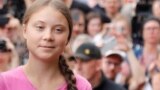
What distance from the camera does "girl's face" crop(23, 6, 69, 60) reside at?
2295 mm

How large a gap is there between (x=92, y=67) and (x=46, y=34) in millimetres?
3394

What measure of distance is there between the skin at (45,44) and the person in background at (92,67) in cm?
304

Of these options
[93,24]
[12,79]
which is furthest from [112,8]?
[12,79]

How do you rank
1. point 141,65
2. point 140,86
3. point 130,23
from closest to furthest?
point 140,86 → point 141,65 → point 130,23

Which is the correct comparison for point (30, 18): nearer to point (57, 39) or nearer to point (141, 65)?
point (57, 39)

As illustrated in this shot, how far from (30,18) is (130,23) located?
5.74m

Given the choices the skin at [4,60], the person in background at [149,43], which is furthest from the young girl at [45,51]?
the person in background at [149,43]

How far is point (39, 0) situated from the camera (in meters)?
2.43

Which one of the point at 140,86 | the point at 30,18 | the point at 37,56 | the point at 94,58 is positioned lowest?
the point at 140,86

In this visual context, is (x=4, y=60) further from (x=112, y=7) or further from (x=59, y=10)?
(x=59, y=10)

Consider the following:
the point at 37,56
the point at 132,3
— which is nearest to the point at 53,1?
the point at 37,56

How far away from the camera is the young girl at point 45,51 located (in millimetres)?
2305

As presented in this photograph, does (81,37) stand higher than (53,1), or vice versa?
(53,1)

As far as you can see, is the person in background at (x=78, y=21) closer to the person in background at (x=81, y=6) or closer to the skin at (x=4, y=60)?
the person in background at (x=81, y=6)
